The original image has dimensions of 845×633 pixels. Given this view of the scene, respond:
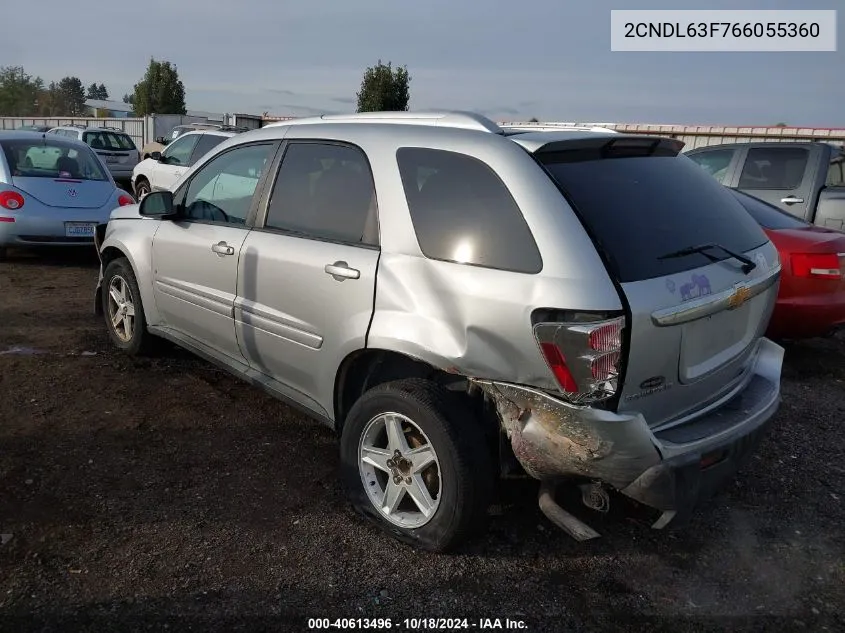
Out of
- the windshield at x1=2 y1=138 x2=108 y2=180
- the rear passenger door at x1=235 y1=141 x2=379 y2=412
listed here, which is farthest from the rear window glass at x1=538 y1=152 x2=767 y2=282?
the windshield at x1=2 y1=138 x2=108 y2=180

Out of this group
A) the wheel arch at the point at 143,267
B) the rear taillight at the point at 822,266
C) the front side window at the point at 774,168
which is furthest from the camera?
the front side window at the point at 774,168

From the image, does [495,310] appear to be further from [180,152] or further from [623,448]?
[180,152]

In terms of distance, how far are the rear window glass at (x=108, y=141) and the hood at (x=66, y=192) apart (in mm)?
9353

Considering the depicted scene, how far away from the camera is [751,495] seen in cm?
351

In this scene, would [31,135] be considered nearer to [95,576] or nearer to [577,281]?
[95,576]

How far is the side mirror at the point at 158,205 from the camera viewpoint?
4.31 meters

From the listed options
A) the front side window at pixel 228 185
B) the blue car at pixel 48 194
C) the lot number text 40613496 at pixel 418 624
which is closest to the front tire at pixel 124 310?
the front side window at pixel 228 185

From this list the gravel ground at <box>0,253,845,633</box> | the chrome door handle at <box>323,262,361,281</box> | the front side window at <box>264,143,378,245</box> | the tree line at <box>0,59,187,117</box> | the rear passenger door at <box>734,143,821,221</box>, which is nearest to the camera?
the gravel ground at <box>0,253,845,633</box>

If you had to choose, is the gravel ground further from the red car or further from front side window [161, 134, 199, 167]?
front side window [161, 134, 199, 167]

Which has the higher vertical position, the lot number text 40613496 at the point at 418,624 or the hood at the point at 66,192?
the hood at the point at 66,192

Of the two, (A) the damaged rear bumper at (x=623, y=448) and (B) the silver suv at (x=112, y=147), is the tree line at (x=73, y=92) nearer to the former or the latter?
(B) the silver suv at (x=112, y=147)

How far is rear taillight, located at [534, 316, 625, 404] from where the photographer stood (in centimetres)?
234

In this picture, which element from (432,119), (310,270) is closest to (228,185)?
(310,270)

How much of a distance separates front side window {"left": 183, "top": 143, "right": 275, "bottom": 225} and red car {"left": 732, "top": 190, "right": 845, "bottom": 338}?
376 cm
